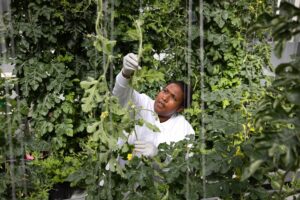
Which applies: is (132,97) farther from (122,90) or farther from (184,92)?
(184,92)

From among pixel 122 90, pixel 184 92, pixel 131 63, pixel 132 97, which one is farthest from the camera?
pixel 184 92

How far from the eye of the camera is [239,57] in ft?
10.4

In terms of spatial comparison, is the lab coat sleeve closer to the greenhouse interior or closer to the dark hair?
the greenhouse interior

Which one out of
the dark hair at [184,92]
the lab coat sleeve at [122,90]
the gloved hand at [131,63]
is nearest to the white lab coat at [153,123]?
the lab coat sleeve at [122,90]

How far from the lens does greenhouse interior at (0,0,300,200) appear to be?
166 centimetres

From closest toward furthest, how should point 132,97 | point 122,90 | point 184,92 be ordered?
1. point 122,90
2. point 132,97
3. point 184,92

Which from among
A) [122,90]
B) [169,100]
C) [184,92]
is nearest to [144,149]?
[122,90]

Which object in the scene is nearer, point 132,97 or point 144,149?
point 144,149

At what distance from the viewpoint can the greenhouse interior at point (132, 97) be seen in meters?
1.66

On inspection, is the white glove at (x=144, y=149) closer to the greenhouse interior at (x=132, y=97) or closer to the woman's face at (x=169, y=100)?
the greenhouse interior at (x=132, y=97)

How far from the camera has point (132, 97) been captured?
215 cm

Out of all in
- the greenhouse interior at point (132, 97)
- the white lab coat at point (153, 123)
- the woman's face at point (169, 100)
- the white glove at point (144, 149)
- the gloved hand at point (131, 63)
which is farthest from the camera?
the woman's face at point (169, 100)

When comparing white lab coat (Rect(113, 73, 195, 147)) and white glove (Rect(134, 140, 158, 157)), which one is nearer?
white glove (Rect(134, 140, 158, 157))

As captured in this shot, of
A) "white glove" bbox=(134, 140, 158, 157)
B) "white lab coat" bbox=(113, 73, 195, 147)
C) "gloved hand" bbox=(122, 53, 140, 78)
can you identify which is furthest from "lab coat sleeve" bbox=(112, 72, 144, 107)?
"white glove" bbox=(134, 140, 158, 157)
